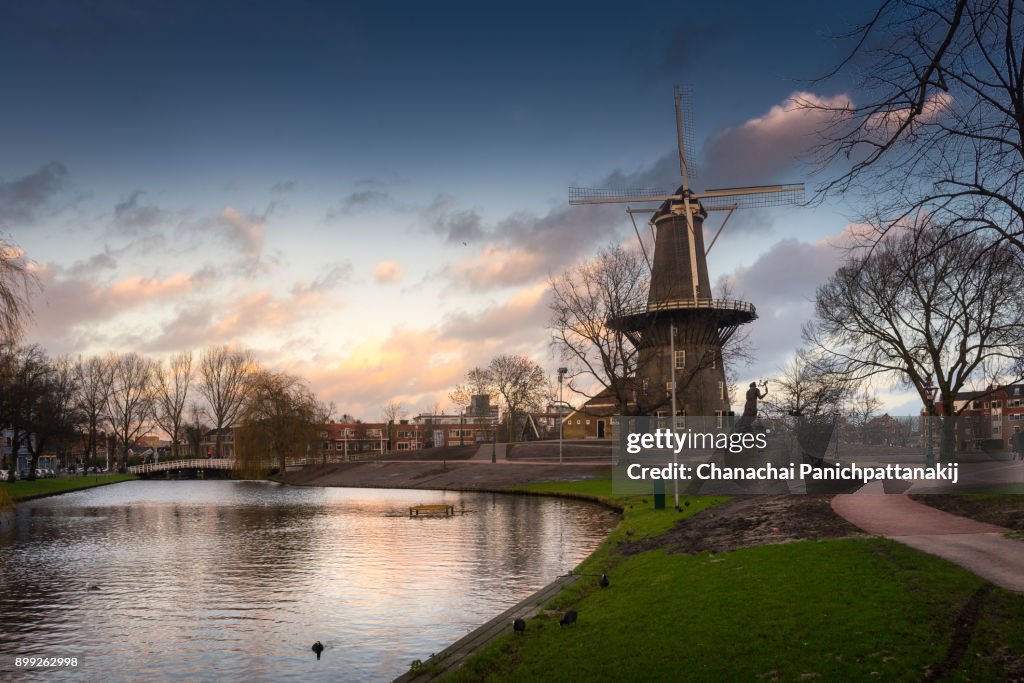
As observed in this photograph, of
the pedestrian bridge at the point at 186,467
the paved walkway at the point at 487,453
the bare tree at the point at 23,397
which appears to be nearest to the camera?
the bare tree at the point at 23,397

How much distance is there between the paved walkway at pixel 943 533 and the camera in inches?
517

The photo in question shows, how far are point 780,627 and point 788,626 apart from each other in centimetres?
11

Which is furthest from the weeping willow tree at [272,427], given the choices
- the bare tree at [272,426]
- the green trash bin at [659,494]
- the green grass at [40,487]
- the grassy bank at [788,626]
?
the grassy bank at [788,626]

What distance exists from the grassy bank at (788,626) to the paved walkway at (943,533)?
1.76 ft

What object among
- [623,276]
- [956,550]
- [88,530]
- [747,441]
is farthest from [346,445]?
[956,550]

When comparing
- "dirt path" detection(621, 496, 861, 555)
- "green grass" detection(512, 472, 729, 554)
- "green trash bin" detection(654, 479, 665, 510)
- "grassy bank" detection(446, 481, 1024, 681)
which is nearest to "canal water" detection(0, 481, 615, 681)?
"green grass" detection(512, 472, 729, 554)

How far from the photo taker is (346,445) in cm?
16188

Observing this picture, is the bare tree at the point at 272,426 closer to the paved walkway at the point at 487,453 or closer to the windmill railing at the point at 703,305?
the paved walkway at the point at 487,453

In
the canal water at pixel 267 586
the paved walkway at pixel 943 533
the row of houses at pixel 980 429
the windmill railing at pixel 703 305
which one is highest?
the windmill railing at pixel 703 305

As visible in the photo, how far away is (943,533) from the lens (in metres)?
16.9

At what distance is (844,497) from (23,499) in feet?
185

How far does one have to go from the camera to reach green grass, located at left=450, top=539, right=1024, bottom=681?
382 inches

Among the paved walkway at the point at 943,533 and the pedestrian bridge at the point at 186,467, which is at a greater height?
the paved walkway at the point at 943,533
